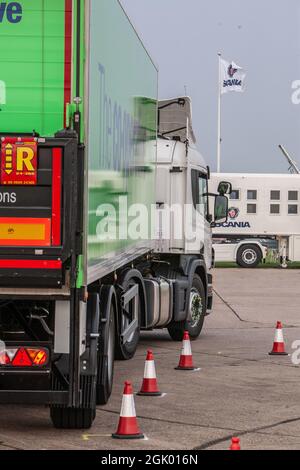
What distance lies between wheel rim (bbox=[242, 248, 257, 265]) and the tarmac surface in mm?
22582

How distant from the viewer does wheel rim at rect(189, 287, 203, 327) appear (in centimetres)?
1659

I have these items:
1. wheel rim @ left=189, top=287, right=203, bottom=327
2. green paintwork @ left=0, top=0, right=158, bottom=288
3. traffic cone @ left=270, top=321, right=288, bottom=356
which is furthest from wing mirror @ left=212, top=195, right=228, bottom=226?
green paintwork @ left=0, top=0, right=158, bottom=288

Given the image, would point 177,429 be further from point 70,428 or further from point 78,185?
point 78,185

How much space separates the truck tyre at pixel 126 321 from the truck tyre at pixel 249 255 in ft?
89.9

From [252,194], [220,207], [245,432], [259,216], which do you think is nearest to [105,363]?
[245,432]

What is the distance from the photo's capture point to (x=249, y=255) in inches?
1630

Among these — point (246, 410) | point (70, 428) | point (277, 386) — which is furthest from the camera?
point (277, 386)

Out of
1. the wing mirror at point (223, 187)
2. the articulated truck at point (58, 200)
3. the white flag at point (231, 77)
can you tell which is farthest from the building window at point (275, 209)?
the articulated truck at point (58, 200)

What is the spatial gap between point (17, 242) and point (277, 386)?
4676mm

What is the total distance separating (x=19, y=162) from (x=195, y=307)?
30.5 ft

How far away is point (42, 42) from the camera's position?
8172 millimetres

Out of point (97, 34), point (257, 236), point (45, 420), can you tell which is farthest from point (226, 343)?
point (257, 236)

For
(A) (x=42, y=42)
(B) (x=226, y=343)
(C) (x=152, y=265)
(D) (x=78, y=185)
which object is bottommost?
(B) (x=226, y=343)

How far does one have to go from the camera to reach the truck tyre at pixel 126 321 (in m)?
11.4
